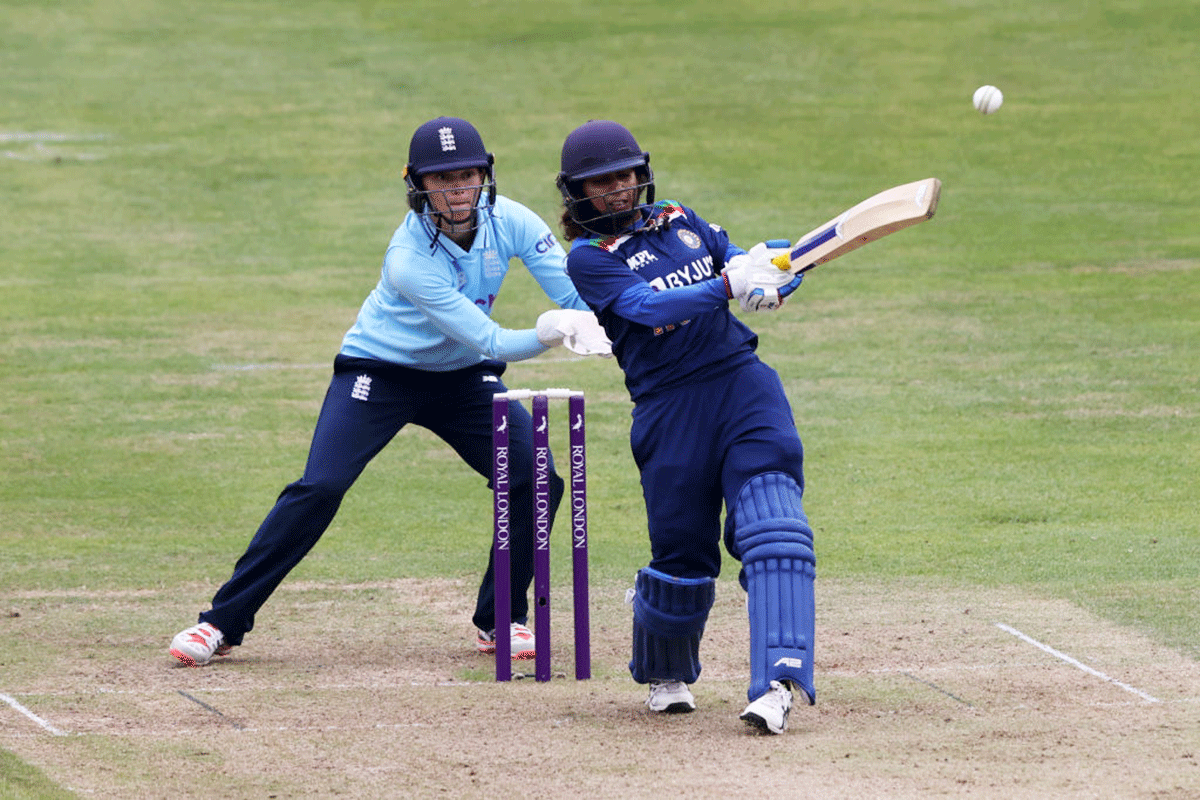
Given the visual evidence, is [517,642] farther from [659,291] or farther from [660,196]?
[660,196]

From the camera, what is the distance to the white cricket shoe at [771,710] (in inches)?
199

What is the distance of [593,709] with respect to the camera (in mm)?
5688

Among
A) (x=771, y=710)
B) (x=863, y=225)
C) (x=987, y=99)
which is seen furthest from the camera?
(x=987, y=99)

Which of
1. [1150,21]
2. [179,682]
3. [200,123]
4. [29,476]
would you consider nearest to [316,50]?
[200,123]

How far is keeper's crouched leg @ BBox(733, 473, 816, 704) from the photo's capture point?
16.7 feet

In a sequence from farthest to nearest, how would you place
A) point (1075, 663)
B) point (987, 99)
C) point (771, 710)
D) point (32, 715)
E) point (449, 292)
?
point (987, 99), point (449, 292), point (1075, 663), point (32, 715), point (771, 710)

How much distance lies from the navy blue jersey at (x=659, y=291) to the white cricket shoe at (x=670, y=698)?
95cm

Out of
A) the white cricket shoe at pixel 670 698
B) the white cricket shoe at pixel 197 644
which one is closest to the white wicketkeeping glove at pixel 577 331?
the white cricket shoe at pixel 670 698

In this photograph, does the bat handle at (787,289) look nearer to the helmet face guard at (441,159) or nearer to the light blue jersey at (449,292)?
the light blue jersey at (449,292)

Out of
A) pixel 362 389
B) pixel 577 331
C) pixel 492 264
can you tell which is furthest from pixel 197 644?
pixel 577 331

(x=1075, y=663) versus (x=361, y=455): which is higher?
(x=361, y=455)

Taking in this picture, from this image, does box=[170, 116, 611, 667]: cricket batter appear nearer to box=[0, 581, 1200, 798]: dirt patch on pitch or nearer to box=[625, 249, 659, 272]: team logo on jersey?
box=[0, 581, 1200, 798]: dirt patch on pitch

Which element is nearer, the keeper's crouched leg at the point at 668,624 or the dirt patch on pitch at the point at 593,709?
the dirt patch on pitch at the point at 593,709

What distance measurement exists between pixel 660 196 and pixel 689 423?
1030 cm
